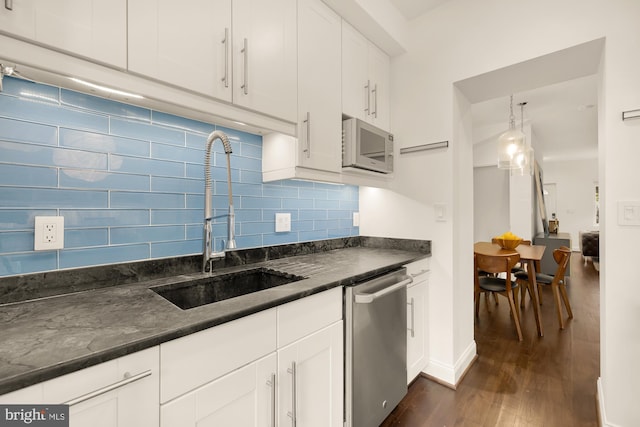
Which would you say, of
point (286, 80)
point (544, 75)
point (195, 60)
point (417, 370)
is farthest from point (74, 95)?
point (544, 75)

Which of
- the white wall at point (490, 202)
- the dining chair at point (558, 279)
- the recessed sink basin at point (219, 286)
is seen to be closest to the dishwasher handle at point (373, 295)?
the recessed sink basin at point (219, 286)

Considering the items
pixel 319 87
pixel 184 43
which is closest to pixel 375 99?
pixel 319 87

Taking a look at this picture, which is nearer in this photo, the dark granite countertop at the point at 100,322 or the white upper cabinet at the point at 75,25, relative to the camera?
the dark granite countertop at the point at 100,322

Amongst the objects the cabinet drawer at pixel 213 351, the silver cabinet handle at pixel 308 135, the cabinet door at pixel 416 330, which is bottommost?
the cabinet door at pixel 416 330

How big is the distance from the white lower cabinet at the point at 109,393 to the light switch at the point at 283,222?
1192mm

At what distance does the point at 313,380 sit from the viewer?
4.06 ft

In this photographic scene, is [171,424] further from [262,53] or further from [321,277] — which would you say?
[262,53]

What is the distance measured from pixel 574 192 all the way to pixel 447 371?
10.0 metres

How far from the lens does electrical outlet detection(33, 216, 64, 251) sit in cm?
105

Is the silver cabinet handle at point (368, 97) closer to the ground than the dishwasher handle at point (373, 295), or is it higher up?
higher up

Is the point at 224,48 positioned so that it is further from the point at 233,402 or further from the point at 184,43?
the point at 233,402

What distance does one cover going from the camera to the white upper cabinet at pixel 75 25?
818mm

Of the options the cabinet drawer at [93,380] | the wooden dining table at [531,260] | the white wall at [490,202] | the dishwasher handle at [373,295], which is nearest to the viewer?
the cabinet drawer at [93,380]

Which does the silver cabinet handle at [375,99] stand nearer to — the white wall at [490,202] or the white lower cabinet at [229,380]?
the white lower cabinet at [229,380]
